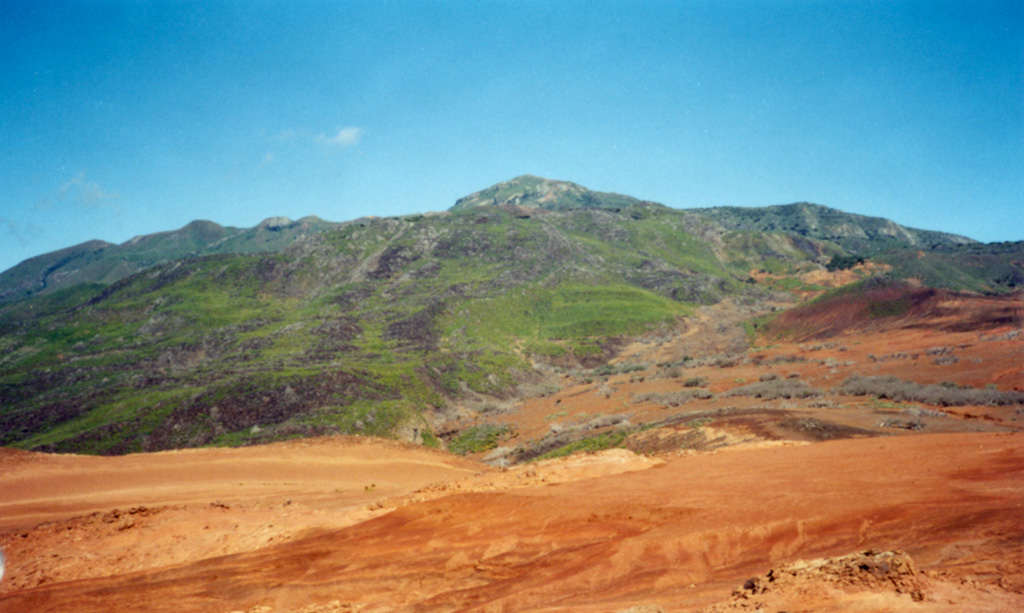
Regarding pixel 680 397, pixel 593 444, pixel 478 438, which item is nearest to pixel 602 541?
pixel 593 444

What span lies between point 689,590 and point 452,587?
4.64 metres

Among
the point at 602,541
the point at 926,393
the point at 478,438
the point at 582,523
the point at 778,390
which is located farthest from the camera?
the point at 478,438

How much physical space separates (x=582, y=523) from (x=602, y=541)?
107cm

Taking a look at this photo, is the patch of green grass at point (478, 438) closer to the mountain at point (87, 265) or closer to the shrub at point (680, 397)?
the shrub at point (680, 397)

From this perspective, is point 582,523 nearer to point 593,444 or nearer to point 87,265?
point 593,444

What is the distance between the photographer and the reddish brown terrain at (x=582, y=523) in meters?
8.20

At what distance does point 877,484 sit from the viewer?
1219 cm

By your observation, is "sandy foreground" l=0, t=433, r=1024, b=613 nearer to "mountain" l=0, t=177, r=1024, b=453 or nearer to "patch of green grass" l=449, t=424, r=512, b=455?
"patch of green grass" l=449, t=424, r=512, b=455

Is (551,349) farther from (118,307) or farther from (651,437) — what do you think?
(118,307)

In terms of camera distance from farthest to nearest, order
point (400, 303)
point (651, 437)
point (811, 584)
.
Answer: point (400, 303) < point (651, 437) < point (811, 584)

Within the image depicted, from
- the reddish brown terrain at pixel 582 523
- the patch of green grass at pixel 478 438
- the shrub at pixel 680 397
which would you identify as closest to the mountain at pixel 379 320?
the patch of green grass at pixel 478 438

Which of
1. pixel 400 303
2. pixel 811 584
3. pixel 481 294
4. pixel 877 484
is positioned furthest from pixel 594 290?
pixel 811 584

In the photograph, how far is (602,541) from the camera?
11.2 meters

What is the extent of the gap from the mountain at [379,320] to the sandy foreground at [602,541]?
2419cm
